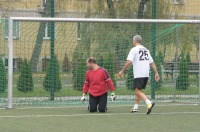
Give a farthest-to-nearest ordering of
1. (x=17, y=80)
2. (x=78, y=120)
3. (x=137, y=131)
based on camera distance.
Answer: (x=17, y=80) < (x=78, y=120) < (x=137, y=131)

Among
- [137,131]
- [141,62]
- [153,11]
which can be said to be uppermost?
[153,11]

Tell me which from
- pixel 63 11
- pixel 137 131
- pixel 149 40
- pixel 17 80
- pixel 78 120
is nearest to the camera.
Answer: pixel 137 131

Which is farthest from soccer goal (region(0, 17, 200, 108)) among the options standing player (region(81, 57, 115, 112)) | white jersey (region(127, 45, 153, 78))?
white jersey (region(127, 45, 153, 78))

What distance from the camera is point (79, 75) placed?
1825cm

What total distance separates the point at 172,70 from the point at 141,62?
15.1 feet

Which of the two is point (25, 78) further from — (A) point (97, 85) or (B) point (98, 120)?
(B) point (98, 120)

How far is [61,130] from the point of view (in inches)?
453

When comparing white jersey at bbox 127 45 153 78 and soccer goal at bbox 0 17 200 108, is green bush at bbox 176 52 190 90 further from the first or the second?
white jersey at bbox 127 45 153 78

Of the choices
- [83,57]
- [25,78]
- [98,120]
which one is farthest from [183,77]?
[98,120]

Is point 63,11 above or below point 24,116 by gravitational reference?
above

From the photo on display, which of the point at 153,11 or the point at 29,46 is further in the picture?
the point at 153,11

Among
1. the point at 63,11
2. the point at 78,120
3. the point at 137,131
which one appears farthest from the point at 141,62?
the point at 63,11

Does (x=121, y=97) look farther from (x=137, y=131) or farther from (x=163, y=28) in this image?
(x=137, y=131)

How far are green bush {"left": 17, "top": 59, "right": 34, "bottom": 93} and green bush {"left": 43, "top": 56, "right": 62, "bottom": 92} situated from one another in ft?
1.33
